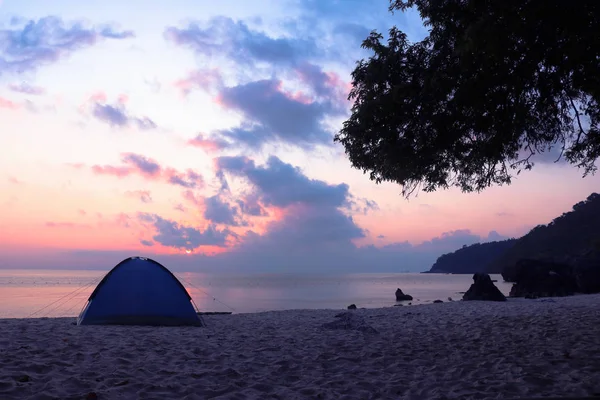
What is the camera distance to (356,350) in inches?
364

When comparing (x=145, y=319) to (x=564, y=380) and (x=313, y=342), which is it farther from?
(x=564, y=380)

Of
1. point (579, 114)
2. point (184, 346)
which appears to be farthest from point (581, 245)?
point (184, 346)

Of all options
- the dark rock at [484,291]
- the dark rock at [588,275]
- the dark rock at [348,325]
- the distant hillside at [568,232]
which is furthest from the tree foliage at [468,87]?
the distant hillside at [568,232]

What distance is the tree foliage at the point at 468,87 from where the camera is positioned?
8.16 m

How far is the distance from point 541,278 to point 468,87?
136ft

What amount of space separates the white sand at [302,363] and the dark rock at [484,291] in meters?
15.7

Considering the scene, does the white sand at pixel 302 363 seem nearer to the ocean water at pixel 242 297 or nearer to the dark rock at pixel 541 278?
the ocean water at pixel 242 297

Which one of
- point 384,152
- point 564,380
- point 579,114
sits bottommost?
point 564,380

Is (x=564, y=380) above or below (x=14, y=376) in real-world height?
below

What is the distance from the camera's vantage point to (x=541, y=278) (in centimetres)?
4481

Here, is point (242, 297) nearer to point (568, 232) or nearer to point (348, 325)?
point (348, 325)

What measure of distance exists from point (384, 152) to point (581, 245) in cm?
10565

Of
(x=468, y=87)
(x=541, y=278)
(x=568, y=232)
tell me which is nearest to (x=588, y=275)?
(x=541, y=278)

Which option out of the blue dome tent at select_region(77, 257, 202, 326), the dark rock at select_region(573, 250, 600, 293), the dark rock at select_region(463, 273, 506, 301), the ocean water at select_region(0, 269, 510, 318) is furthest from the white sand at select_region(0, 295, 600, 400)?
the dark rock at select_region(573, 250, 600, 293)
